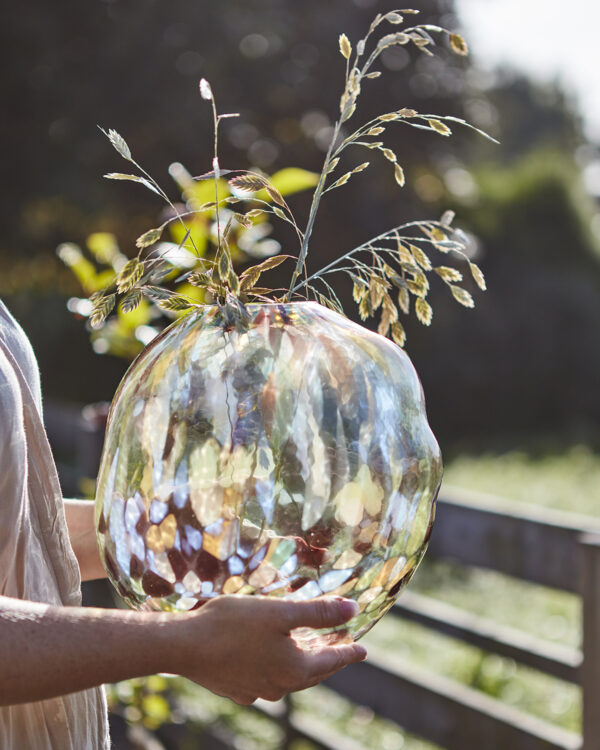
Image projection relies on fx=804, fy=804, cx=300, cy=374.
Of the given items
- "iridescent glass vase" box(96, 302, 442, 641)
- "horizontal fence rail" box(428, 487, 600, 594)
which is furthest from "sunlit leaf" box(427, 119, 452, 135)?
A: "horizontal fence rail" box(428, 487, 600, 594)

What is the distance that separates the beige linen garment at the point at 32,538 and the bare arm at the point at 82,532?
12cm

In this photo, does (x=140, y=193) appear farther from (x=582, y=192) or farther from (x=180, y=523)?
(x=582, y=192)

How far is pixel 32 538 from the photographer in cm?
111

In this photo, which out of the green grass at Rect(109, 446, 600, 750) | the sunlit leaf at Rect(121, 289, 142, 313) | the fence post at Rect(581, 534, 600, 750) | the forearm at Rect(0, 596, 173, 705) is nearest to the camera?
the forearm at Rect(0, 596, 173, 705)

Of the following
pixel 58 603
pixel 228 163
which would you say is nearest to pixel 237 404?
pixel 58 603

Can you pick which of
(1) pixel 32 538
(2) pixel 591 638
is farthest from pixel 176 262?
(2) pixel 591 638

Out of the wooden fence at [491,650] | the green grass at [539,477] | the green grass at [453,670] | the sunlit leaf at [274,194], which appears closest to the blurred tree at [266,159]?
the green grass at [539,477]

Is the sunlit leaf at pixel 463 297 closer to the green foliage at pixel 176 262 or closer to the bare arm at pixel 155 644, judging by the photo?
the green foliage at pixel 176 262

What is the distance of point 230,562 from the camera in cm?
86

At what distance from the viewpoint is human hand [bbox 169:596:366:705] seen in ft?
2.67

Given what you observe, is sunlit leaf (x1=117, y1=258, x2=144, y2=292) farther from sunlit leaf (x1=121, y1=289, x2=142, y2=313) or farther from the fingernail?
the fingernail

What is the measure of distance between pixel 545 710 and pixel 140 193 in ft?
23.7

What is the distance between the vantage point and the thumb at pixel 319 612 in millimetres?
817

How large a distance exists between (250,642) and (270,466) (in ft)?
0.58
